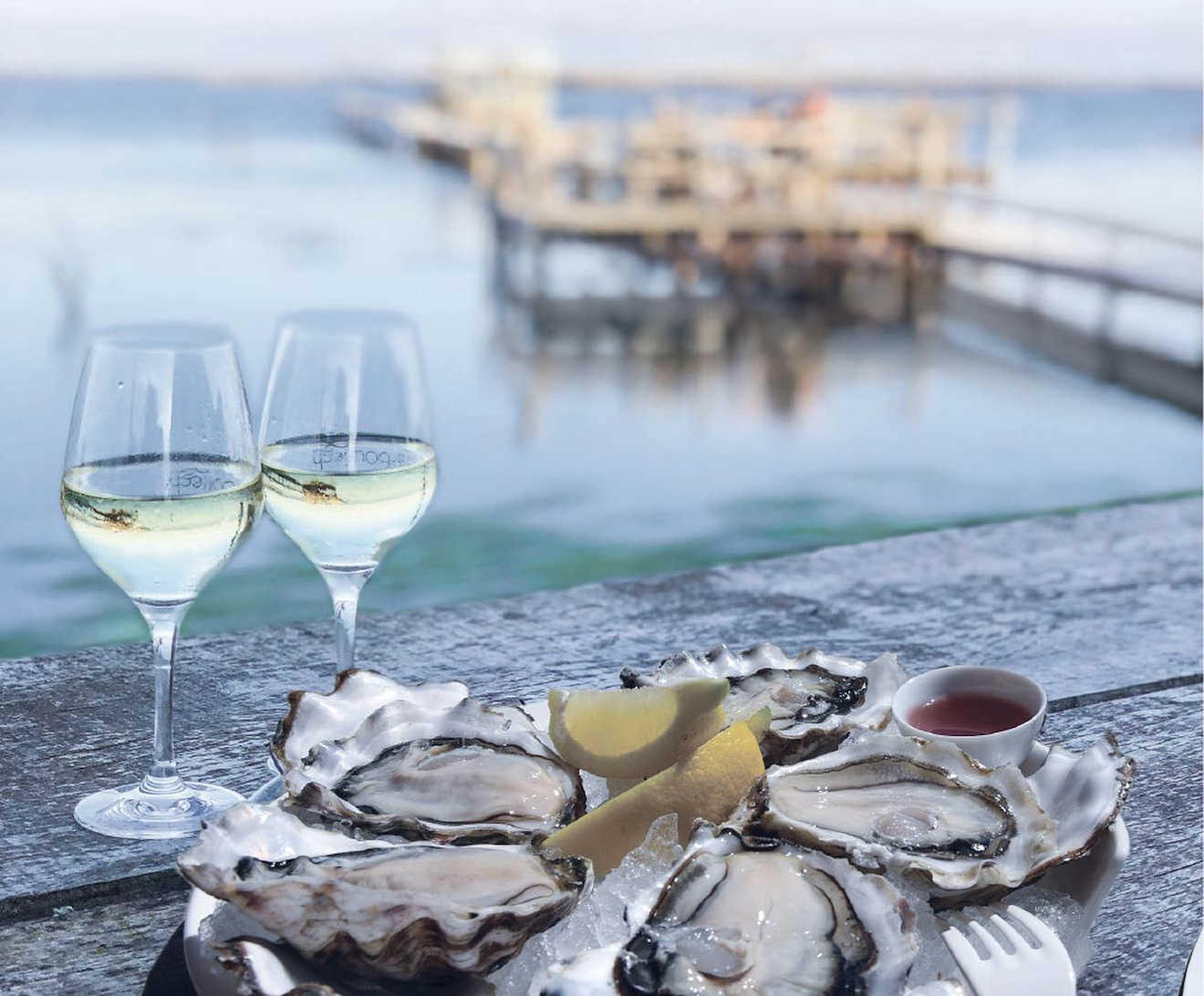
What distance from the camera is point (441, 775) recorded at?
737mm

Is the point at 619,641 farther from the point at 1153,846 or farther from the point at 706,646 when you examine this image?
the point at 1153,846

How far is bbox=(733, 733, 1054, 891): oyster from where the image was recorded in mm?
657

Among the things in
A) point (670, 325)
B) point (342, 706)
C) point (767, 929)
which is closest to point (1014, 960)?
point (767, 929)

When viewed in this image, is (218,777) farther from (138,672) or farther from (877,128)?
(877,128)

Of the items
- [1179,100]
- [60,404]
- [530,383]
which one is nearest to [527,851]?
[60,404]

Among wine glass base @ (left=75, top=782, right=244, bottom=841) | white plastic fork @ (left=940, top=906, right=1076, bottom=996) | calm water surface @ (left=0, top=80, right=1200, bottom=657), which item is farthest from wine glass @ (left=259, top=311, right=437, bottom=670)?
calm water surface @ (left=0, top=80, right=1200, bottom=657)

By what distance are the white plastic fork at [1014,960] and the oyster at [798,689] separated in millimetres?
159

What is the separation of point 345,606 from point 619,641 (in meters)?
0.33

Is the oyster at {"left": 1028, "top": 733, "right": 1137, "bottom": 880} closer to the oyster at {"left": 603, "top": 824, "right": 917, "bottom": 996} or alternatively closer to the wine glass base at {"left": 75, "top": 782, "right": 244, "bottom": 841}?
the oyster at {"left": 603, "top": 824, "right": 917, "bottom": 996}

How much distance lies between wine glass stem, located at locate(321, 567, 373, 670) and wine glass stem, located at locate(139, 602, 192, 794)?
0.35 feet

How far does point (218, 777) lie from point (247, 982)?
0.38 m

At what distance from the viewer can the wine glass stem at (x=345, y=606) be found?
94 centimetres

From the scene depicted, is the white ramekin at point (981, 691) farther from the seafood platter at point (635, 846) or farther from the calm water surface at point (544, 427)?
the calm water surface at point (544, 427)

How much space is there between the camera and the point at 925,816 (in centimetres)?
71
